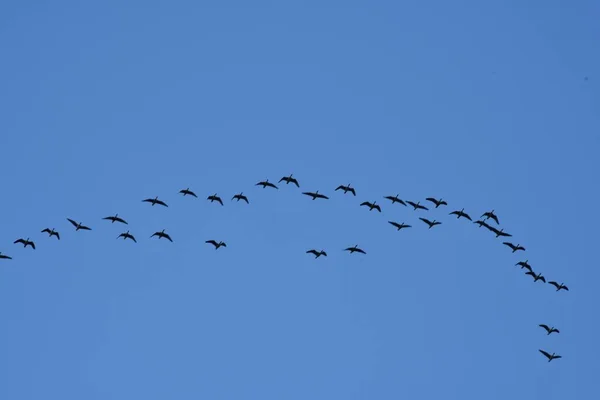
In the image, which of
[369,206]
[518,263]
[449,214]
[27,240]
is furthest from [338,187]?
[27,240]

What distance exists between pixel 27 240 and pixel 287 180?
30.3m

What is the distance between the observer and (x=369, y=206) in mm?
139375

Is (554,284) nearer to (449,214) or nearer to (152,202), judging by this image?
(449,214)

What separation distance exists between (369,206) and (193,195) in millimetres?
20925

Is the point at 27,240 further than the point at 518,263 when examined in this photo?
No

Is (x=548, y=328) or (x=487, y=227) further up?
(x=487, y=227)

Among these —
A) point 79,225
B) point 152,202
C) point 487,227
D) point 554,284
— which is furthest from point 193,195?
point 554,284

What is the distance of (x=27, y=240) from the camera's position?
132m

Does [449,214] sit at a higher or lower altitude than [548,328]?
higher

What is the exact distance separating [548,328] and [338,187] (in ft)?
103

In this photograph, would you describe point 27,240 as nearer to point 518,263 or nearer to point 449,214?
point 449,214

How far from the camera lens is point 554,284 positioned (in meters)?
143

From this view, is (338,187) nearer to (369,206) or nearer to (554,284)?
(369,206)

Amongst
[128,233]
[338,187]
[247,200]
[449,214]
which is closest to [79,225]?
[128,233]
